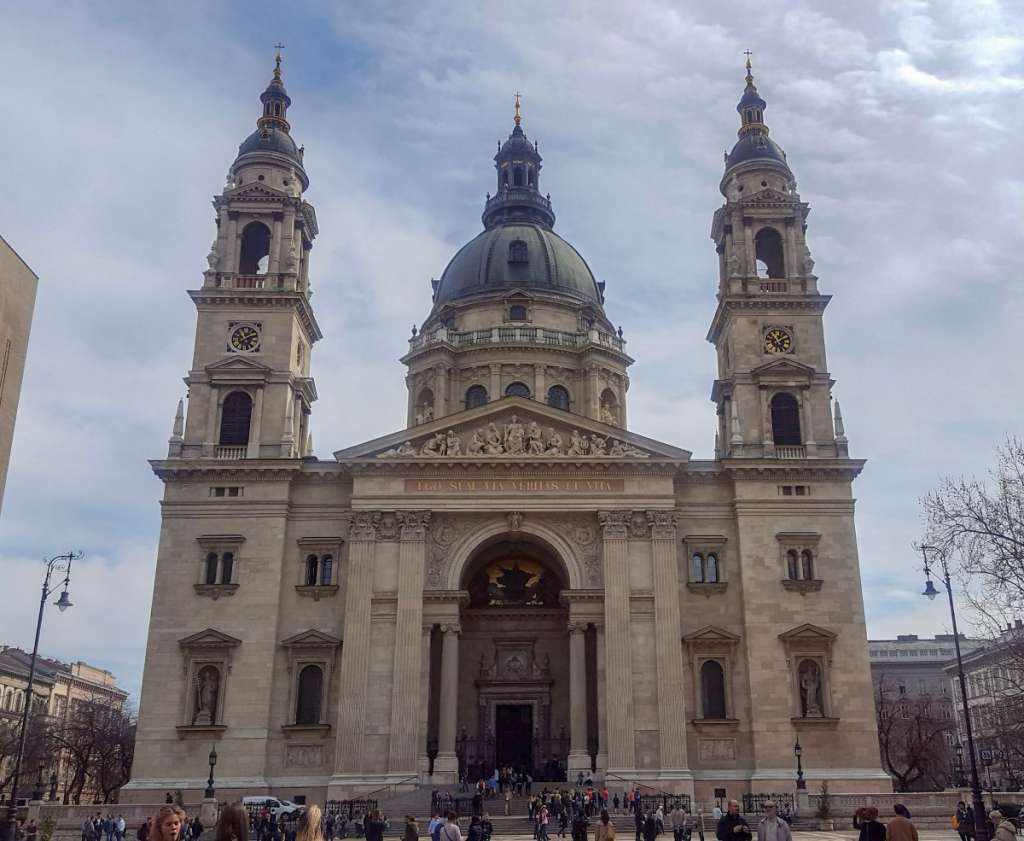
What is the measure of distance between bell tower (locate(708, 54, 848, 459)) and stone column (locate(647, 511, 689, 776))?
494cm

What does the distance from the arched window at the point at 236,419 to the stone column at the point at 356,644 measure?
21.4 feet

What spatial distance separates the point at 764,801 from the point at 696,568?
33.1ft

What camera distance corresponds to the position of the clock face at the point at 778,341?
4609cm

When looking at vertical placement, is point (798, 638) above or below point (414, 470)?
below

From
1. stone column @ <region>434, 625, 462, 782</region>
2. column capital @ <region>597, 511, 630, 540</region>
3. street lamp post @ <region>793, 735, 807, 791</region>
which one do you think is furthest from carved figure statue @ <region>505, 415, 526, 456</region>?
street lamp post @ <region>793, 735, 807, 791</region>

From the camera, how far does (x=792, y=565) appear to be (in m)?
41.8

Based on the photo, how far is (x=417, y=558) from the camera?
41.1 m

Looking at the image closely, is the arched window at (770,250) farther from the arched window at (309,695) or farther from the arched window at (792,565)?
the arched window at (309,695)

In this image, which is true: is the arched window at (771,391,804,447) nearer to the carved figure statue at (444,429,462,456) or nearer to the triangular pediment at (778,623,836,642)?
the triangular pediment at (778,623,836,642)

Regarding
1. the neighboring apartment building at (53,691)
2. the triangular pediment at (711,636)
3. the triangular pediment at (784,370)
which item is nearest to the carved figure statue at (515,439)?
the triangular pediment at (711,636)

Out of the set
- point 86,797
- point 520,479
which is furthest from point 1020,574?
point 86,797

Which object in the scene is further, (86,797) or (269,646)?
(86,797)

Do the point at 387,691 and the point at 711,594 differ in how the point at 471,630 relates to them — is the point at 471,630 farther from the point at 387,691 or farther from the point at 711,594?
the point at 711,594

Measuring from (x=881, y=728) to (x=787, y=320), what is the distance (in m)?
33.0
